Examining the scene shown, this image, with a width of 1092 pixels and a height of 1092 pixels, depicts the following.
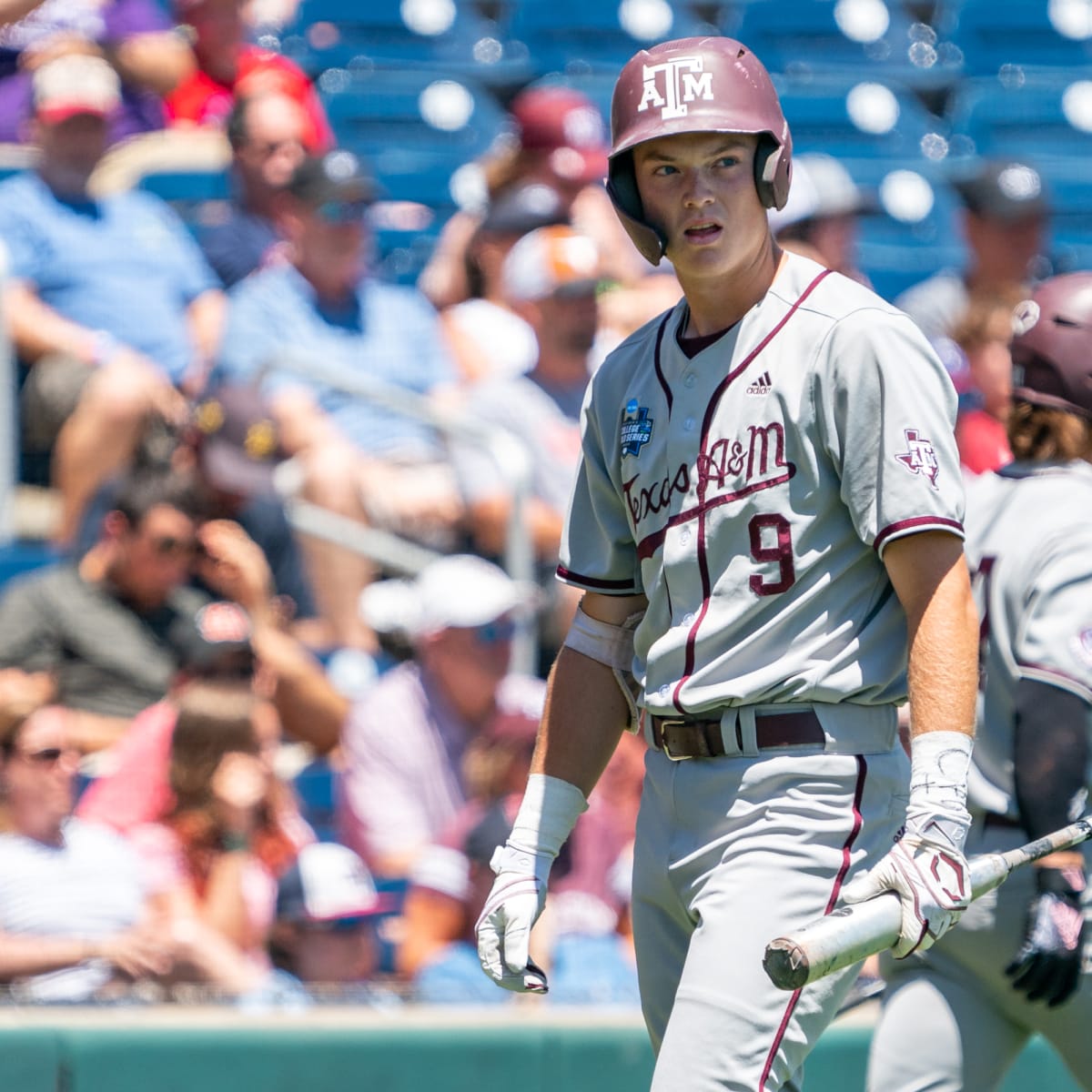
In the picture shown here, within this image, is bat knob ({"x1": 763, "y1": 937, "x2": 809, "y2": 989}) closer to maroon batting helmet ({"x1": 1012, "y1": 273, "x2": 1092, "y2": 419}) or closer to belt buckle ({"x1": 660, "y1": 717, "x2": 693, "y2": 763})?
belt buckle ({"x1": 660, "y1": 717, "x2": 693, "y2": 763})

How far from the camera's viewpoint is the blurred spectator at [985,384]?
608 cm

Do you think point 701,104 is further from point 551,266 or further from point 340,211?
point 340,211

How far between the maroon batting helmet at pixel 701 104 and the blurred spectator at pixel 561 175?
4.04 metres

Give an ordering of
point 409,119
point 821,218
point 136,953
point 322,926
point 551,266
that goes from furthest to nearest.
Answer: point 409,119 < point 821,218 < point 551,266 < point 322,926 < point 136,953

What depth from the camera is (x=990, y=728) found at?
3211mm

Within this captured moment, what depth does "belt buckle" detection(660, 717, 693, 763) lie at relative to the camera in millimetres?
2676

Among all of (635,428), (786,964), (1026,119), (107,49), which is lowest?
(786,964)

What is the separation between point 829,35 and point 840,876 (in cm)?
669

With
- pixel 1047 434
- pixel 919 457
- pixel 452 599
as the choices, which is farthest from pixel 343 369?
pixel 919 457

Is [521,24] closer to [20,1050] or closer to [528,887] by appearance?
[20,1050]

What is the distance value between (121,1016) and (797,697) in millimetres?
2263

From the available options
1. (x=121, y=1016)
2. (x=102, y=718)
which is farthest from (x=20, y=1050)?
(x=102, y=718)

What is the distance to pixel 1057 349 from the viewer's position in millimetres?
3248

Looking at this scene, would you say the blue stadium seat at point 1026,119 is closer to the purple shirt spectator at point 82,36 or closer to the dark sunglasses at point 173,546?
the purple shirt spectator at point 82,36
